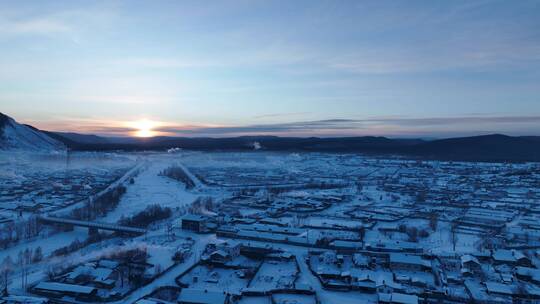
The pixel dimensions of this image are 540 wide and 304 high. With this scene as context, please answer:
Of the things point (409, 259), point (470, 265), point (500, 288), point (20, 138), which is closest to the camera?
point (500, 288)

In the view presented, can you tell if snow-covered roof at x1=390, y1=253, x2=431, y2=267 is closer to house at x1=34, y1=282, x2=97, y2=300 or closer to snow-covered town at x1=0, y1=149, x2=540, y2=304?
snow-covered town at x1=0, y1=149, x2=540, y2=304

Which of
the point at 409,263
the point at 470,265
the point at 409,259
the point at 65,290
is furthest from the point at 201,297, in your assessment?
the point at 470,265

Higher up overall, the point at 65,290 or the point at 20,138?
the point at 20,138

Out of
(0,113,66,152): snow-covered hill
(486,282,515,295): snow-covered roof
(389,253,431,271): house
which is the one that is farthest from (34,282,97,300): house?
(0,113,66,152): snow-covered hill

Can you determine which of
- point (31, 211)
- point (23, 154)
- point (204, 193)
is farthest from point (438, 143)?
point (31, 211)

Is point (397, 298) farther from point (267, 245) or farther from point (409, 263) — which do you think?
point (267, 245)

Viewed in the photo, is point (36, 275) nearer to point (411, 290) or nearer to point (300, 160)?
point (411, 290)
